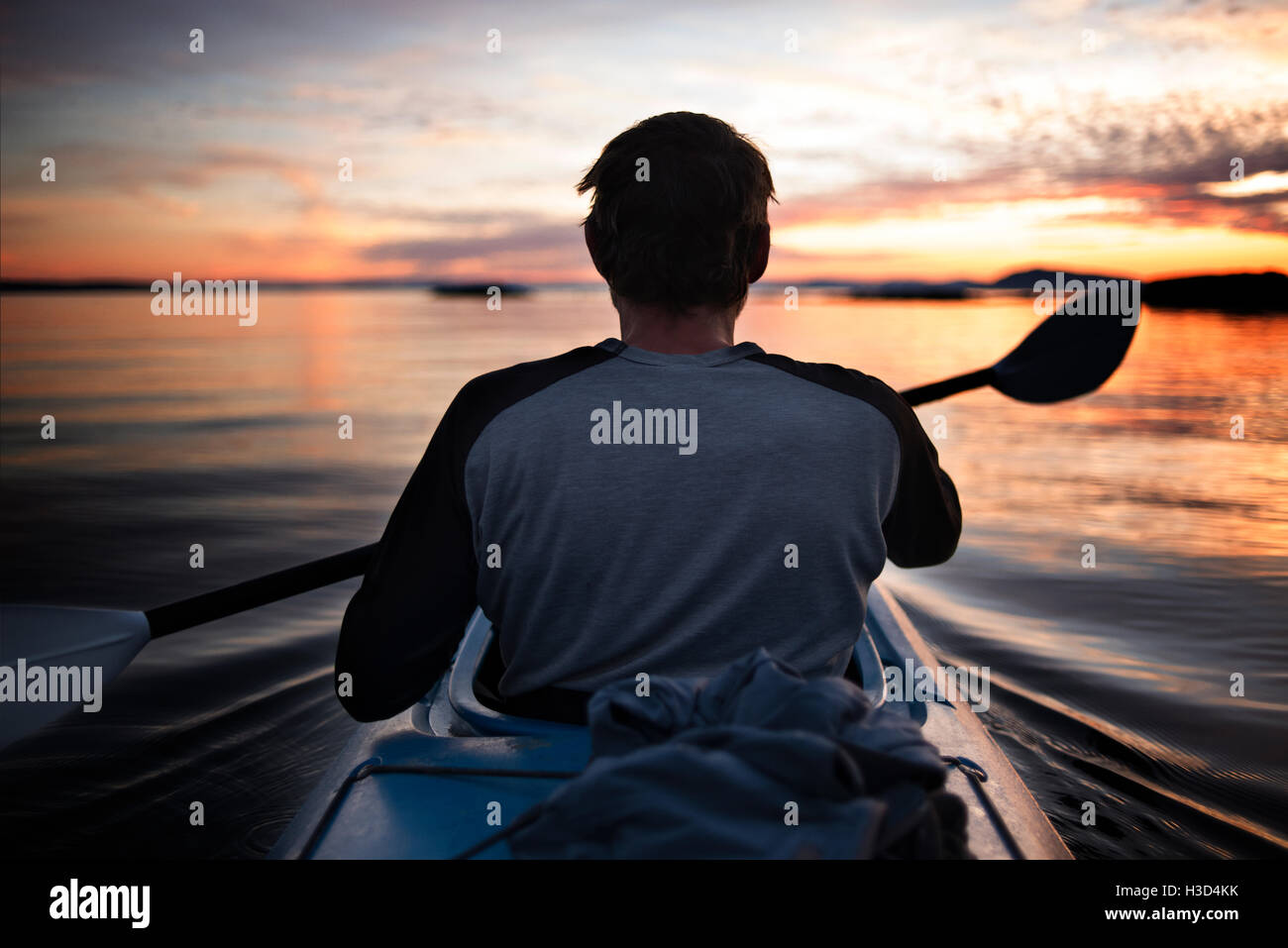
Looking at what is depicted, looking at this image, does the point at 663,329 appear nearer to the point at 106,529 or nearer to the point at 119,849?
the point at 119,849

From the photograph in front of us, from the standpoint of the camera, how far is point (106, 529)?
7.38 meters

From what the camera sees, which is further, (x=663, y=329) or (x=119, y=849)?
(x=119, y=849)

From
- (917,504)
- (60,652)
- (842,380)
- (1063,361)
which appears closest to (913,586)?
(1063,361)

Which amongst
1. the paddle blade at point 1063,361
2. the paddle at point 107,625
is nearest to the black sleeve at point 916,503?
the paddle at point 107,625

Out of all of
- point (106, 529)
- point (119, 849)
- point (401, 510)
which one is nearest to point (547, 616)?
point (401, 510)

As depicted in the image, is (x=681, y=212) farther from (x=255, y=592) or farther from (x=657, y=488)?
(x=255, y=592)

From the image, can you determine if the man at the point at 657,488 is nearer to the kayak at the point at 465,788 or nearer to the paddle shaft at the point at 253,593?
the kayak at the point at 465,788

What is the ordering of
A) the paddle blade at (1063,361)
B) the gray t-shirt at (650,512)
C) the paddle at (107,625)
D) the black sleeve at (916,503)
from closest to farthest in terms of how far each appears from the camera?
the gray t-shirt at (650,512)
the black sleeve at (916,503)
the paddle at (107,625)
the paddle blade at (1063,361)

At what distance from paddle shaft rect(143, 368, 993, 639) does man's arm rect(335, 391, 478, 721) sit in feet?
3.04

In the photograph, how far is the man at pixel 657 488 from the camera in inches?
59.4

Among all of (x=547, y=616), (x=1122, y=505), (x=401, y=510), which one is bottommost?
(x=1122, y=505)

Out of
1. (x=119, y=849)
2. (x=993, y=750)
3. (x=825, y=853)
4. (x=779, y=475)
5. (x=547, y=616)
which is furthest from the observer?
(x=119, y=849)

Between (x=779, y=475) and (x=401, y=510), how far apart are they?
0.70 m

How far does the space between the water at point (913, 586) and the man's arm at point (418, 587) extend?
189cm
